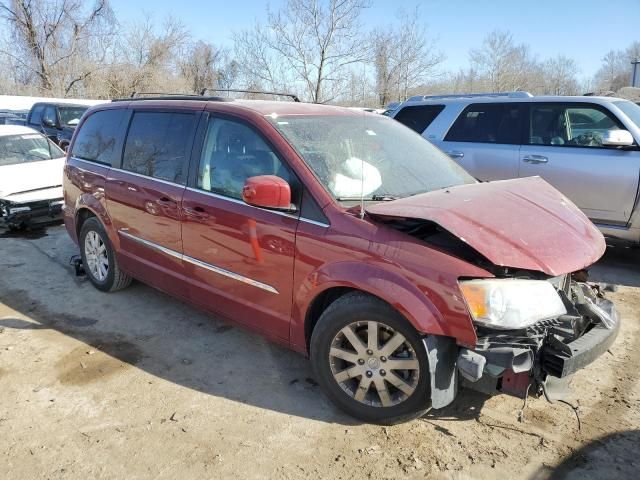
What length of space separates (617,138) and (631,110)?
2.92 ft

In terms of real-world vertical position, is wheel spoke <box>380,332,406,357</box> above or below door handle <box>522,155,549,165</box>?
below

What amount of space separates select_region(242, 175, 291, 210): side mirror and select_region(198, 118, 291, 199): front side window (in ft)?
0.66

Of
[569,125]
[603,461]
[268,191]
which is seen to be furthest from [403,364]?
[569,125]

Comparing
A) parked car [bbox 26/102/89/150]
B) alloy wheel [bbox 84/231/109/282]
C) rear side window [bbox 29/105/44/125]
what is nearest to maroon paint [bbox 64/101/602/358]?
alloy wheel [bbox 84/231/109/282]

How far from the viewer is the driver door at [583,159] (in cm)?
541

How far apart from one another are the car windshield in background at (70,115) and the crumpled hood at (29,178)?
214 inches

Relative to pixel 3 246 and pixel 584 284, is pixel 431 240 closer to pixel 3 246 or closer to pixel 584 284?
pixel 584 284

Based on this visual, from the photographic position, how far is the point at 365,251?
2.73 m

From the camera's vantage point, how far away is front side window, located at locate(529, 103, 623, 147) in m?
5.72

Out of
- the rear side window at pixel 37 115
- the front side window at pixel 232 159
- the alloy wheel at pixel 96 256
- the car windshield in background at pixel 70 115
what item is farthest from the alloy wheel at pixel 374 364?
the rear side window at pixel 37 115

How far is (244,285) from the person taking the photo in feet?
11.1

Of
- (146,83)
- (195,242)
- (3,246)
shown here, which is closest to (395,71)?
(146,83)

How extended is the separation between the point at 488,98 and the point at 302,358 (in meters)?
4.64

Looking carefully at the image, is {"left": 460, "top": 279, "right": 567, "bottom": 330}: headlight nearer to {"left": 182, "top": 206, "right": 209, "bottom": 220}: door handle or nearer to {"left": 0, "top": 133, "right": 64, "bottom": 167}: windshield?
{"left": 182, "top": 206, "right": 209, "bottom": 220}: door handle
